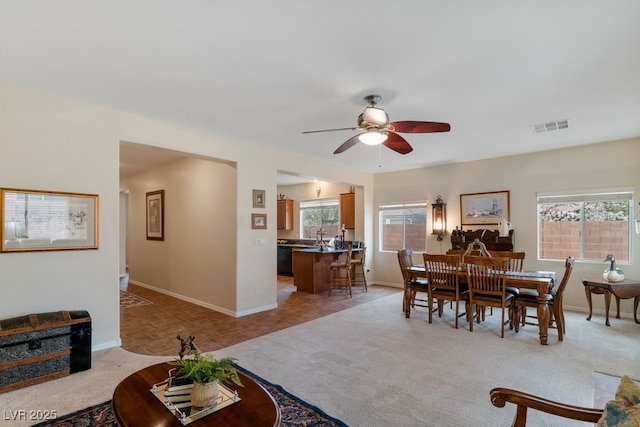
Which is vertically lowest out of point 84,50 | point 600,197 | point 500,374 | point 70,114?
point 500,374

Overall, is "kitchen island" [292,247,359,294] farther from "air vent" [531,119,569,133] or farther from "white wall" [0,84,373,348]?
"air vent" [531,119,569,133]

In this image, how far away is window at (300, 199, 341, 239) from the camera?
874cm

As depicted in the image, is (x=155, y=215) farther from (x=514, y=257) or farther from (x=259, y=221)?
(x=514, y=257)

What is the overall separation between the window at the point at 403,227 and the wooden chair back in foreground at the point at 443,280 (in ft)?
8.35

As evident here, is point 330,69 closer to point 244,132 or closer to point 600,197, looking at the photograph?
point 244,132

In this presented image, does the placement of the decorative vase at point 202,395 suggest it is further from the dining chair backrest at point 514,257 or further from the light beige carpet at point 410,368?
the dining chair backrest at point 514,257

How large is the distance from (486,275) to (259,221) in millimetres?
3211

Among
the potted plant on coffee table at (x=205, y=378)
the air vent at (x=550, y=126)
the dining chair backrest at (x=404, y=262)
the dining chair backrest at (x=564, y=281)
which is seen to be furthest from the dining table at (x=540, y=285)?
the potted plant on coffee table at (x=205, y=378)

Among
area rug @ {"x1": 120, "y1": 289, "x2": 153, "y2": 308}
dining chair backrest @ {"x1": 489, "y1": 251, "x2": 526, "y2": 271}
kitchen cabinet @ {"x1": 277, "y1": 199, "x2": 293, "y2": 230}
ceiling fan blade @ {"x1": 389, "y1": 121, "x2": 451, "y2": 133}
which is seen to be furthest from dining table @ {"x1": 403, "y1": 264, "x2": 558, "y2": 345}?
kitchen cabinet @ {"x1": 277, "y1": 199, "x2": 293, "y2": 230}

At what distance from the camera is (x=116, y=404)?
1.61 meters

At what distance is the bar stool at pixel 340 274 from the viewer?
248 inches

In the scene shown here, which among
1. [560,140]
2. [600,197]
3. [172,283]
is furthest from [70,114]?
[600,197]

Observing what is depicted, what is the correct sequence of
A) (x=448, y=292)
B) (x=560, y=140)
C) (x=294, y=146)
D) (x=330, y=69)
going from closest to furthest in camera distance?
(x=330, y=69)
(x=448, y=292)
(x=560, y=140)
(x=294, y=146)

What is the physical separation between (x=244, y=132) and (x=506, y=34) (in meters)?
3.19
